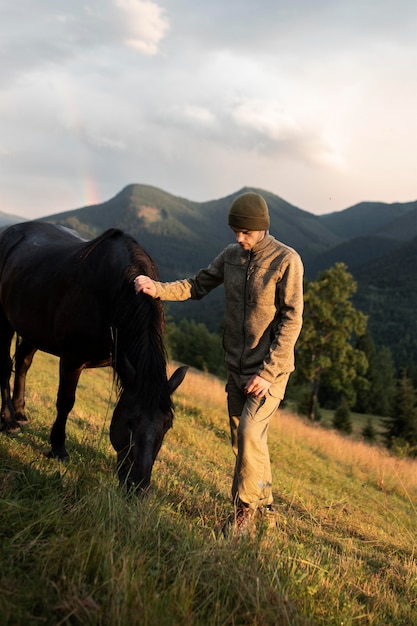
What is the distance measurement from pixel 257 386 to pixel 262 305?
2.23 feet

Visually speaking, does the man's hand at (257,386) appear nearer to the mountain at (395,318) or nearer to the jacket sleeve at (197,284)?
the jacket sleeve at (197,284)

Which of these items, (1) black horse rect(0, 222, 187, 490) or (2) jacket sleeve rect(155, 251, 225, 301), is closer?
(1) black horse rect(0, 222, 187, 490)

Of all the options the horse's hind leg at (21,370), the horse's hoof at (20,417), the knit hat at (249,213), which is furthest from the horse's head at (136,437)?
the horse's hind leg at (21,370)

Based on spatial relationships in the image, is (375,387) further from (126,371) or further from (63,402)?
(126,371)

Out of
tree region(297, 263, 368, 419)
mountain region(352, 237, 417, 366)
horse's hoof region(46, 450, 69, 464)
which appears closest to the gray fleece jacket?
horse's hoof region(46, 450, 69, 464)

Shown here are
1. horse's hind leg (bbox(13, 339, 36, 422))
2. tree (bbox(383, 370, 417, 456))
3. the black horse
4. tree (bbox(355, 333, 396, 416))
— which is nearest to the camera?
the black horse

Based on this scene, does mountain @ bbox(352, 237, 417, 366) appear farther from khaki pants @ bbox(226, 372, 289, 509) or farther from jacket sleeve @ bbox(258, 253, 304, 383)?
jacket sleeve @ bbox(258, 253, 304, 383)

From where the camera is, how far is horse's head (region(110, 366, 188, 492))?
3400mm

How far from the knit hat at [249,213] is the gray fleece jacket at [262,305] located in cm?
23

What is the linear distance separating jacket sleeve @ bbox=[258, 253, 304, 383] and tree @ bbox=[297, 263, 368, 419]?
1269 inches

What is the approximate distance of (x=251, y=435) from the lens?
3.90 metres

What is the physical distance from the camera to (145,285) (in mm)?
3963

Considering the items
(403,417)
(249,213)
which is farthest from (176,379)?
(403,417)

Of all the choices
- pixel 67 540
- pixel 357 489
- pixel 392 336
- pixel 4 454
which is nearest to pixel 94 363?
pixel 4 454
